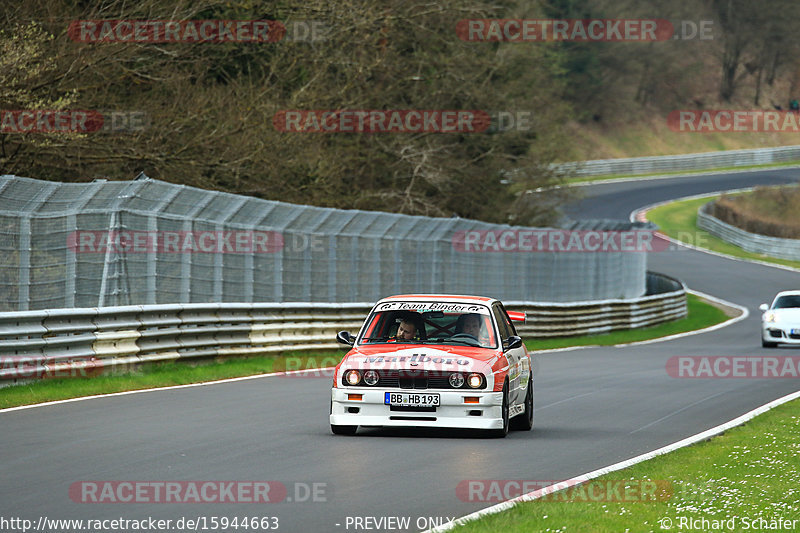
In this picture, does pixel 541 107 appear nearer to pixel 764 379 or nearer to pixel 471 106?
pixel 471 106

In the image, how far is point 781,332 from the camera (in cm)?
2903

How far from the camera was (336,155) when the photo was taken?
3434 cm

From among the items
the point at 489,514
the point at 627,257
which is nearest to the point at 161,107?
the point at 627,257

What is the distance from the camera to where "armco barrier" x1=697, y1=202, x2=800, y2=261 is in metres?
62.8

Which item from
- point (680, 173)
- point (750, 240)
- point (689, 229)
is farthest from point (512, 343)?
point (680, 173)

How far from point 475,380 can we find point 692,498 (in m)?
3.71

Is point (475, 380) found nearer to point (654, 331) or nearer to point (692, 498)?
point (692, 498)

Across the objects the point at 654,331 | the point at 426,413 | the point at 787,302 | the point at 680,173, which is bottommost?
the point at 654,331

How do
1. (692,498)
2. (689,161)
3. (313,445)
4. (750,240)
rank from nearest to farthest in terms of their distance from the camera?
(692,498) < (313,445) < (750,240) < (689,161)

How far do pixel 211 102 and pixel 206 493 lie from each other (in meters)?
22.1

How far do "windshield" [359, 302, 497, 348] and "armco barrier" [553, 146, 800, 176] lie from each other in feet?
234

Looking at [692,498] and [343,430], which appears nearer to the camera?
[692,498]

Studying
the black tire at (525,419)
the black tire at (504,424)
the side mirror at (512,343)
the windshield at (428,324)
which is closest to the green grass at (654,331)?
the black tire at (525,419)

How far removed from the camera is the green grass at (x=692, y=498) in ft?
24.3
